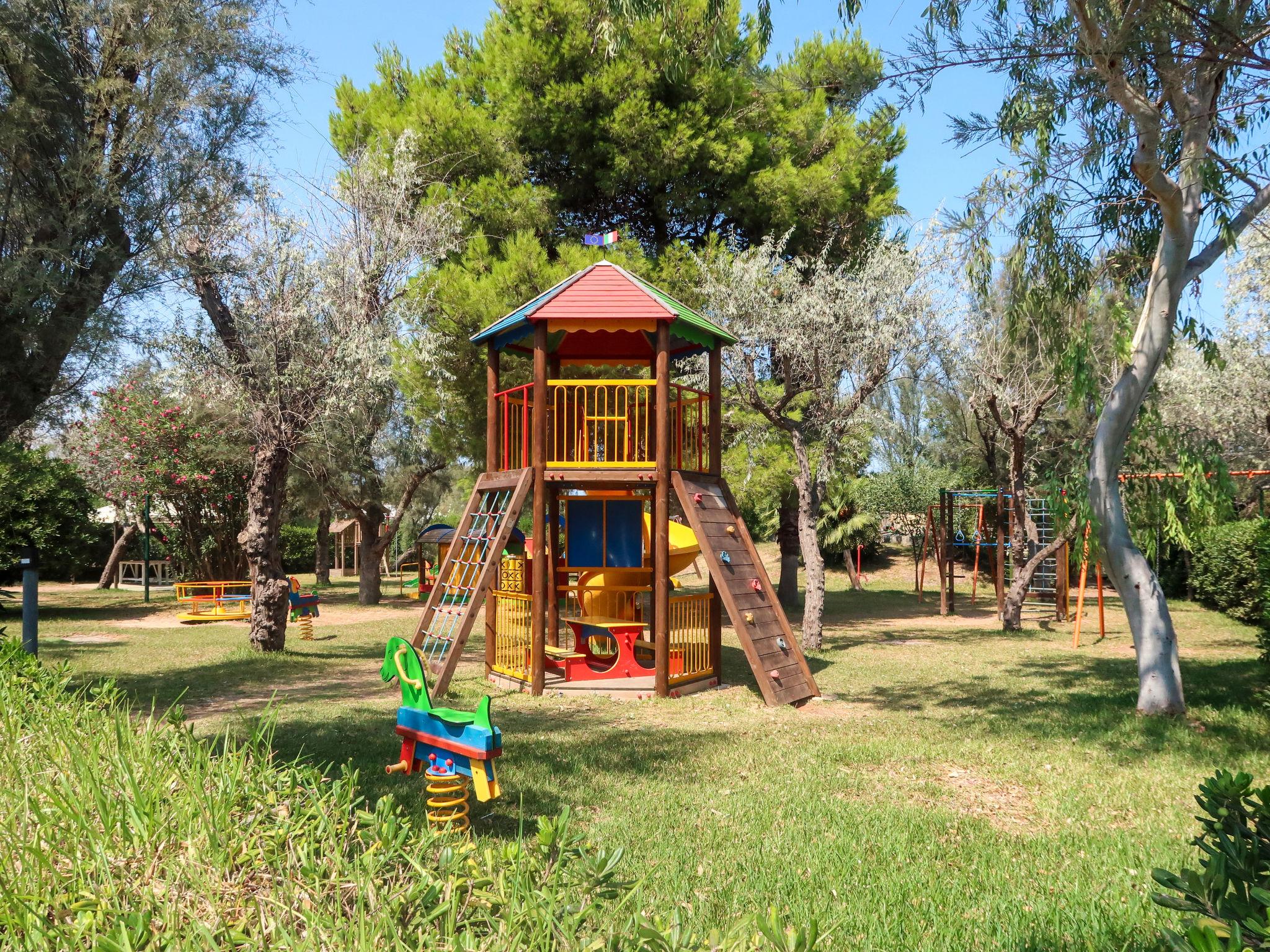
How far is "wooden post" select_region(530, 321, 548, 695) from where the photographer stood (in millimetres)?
10531

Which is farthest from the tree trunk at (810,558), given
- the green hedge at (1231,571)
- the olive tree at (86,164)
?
the olive tree at (86,164)

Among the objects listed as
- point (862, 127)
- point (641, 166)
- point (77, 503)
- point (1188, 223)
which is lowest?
point (77, 503)

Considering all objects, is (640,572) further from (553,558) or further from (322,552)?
(322,552)

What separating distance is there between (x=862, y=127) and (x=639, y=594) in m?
12.7

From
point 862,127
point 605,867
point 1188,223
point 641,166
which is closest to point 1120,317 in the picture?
point 1188,223

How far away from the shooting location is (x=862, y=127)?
19922 mm

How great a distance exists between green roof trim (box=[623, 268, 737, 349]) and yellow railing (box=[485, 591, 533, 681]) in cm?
403

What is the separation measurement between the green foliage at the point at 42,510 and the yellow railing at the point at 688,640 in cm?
1347

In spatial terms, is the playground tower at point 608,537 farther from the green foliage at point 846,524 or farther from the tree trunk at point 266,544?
the green foliage at point 846,524

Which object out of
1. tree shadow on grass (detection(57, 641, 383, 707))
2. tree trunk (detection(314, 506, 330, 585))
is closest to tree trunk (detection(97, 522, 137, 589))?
tree trunk (detection(314, 506, 330, 585))

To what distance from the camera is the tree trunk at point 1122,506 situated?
26.9 ft

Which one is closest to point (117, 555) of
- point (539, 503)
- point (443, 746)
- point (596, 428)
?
point (539, 503)

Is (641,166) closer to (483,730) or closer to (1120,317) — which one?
(1120,317)

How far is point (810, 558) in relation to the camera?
555 inches
